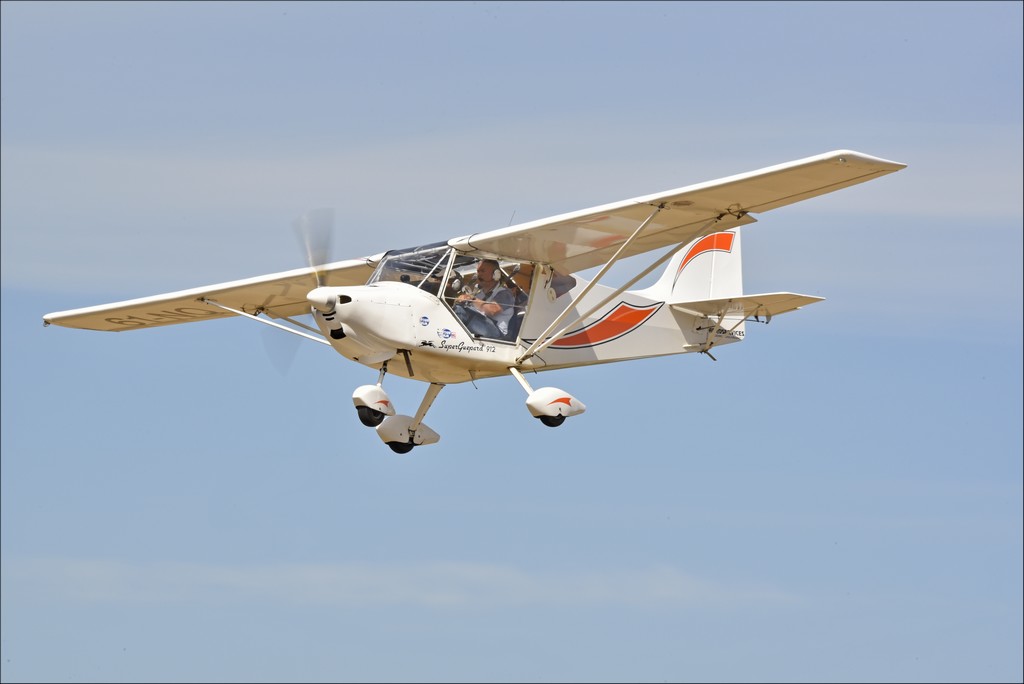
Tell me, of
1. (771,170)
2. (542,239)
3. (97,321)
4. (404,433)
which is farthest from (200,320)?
(771,170)

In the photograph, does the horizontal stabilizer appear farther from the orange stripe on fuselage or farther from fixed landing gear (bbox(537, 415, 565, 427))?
fixed landing gear (bbox(537, 415, 565, 427))

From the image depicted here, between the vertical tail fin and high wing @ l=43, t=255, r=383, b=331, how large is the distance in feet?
14.7

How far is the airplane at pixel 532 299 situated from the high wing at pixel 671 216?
2 cm

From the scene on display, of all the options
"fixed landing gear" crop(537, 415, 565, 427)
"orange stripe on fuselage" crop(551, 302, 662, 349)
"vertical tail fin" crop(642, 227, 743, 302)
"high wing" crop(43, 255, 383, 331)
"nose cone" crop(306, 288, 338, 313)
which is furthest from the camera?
"vertical tail fin" crop(642, 227, 743, 302)

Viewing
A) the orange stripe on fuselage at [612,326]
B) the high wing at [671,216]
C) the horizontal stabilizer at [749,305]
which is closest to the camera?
the high wing at [671,216]

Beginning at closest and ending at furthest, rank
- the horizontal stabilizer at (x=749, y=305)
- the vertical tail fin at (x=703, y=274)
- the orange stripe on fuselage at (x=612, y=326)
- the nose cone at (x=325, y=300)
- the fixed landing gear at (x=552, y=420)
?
the nose cone at (x=325, y=300) < the fixed landing gear at (x=552, y=420) < the orange stripe on fuselage at (x=612, y=326) < the horizontal stabilizer at (x=749, y=305) < the vertical tail fin at (x=703, y=274)

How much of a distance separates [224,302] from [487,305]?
497cm

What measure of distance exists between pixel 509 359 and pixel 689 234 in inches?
107

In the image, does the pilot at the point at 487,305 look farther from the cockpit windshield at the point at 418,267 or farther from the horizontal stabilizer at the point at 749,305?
the horizontal stabilizer at the point at 749,305

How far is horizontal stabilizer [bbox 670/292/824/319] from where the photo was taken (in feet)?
72.2

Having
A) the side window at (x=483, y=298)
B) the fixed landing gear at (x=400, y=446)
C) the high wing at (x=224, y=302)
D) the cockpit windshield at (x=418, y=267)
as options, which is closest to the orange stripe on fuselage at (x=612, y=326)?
the side window at (x=483, y=298)

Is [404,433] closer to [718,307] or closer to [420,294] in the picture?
[420,294]

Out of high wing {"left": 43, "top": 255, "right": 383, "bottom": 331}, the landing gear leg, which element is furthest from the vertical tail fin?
the landing gear leg

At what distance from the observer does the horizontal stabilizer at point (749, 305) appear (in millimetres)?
22011
